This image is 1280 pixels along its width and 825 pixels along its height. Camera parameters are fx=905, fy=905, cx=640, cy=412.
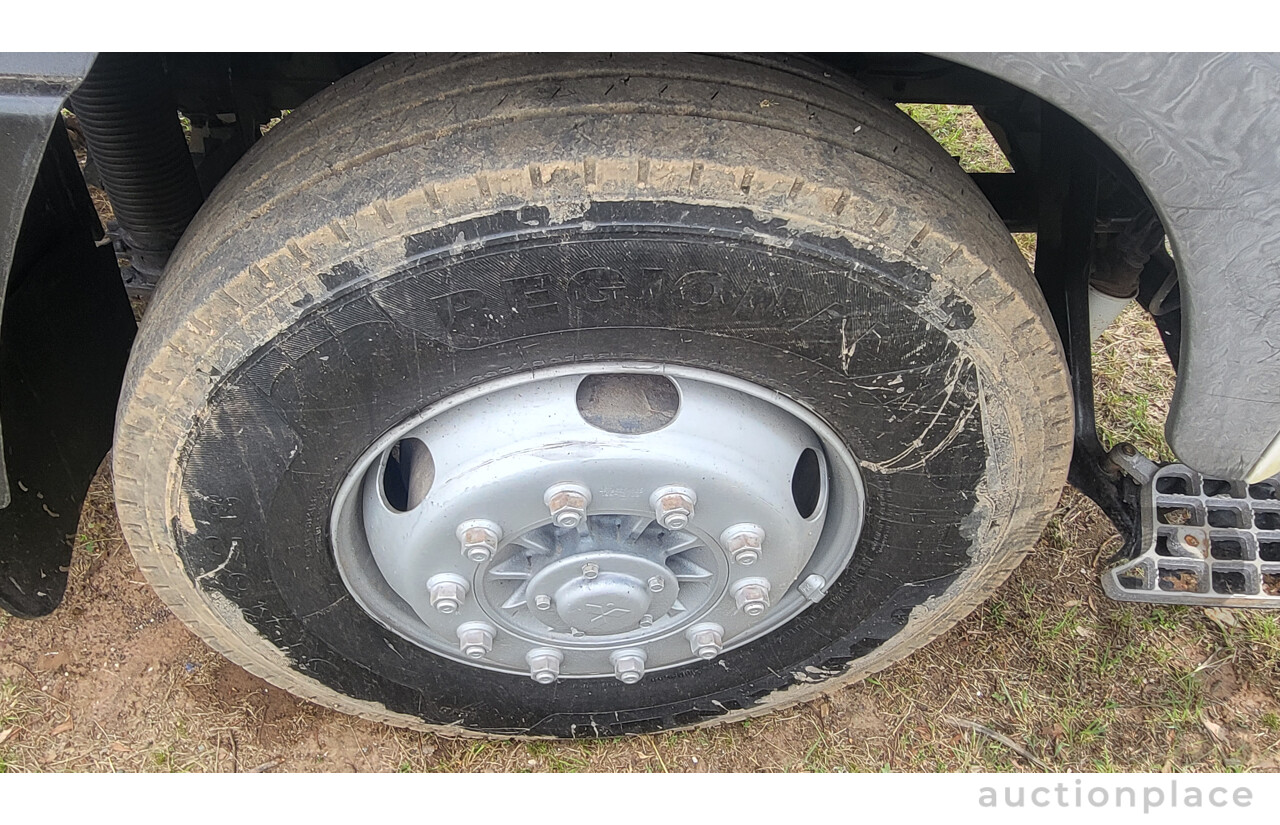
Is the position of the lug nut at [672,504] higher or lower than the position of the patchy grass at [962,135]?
lower

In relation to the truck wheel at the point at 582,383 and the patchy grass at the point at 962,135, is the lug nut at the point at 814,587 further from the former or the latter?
the patchy grass at the point at 962,135

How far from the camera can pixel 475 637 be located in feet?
5.40

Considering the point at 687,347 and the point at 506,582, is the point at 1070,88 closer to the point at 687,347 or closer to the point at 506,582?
the point at 687,347

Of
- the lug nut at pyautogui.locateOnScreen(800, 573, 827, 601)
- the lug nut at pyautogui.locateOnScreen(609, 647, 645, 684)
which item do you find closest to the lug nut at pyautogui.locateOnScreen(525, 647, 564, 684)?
the lug nut at pyautogui.locateOnScreen(609, 647, 645, 684)

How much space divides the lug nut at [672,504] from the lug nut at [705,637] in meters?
0.35

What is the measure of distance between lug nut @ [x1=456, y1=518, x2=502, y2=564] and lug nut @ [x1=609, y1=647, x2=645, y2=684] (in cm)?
41

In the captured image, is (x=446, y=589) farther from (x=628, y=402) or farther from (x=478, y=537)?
(x=628, y=402)

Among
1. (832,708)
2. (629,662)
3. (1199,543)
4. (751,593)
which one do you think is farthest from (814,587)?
(1199,543)

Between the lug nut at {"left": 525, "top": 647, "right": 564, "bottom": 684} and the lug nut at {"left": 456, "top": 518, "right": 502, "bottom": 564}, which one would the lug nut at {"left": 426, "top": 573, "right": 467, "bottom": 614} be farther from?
the lug nut at {"left": 525, "top": 647, "right": 564, "bottom": 684}

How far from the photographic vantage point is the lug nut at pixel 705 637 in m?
1.70

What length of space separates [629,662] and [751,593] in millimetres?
302

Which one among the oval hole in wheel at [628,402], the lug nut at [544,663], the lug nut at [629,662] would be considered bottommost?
the lug nut at [544,663]

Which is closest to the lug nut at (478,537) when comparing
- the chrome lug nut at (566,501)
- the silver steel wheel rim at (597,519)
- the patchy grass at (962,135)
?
the silver steel wheel rim at (597,519)

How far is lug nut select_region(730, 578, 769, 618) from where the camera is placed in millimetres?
1603
